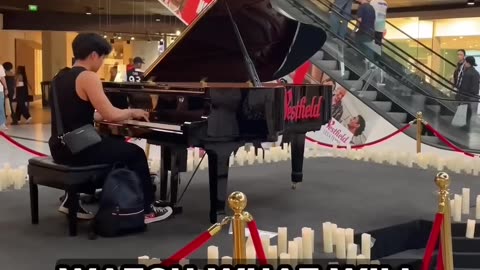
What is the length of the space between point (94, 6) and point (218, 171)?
1681cm

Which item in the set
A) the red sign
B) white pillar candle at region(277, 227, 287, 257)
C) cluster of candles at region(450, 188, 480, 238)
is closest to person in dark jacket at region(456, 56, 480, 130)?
cluster of candles at region(450, 188, 480, 238)

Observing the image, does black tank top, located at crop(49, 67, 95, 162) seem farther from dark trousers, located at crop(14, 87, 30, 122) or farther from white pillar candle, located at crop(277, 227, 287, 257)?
dark trousers, located at crop(14, 87, 30, 122)

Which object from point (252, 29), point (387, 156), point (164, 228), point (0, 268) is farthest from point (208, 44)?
point (387, 156)

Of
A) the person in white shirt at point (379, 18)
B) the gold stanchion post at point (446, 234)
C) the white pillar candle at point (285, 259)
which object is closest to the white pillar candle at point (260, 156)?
the person in white shirt at point (379, 18)

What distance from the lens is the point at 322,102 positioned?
5430 millimetres

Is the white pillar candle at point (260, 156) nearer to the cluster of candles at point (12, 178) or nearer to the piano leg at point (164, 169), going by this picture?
the piano leg at point (164, 169)

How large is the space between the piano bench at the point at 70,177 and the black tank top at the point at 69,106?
0.14m

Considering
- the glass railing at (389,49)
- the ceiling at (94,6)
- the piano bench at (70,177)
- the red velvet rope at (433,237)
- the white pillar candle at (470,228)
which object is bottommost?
the white pillar candle at (470,228)

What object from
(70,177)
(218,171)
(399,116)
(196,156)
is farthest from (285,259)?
(399,116)

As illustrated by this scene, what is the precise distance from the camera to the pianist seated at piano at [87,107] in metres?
4.07

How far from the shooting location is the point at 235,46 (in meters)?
4.95

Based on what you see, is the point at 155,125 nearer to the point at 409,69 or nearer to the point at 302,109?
the point at 302,109

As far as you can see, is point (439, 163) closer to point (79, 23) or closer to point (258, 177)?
point (258, 177)

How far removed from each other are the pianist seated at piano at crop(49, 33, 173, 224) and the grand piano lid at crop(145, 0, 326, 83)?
36.5 inches
